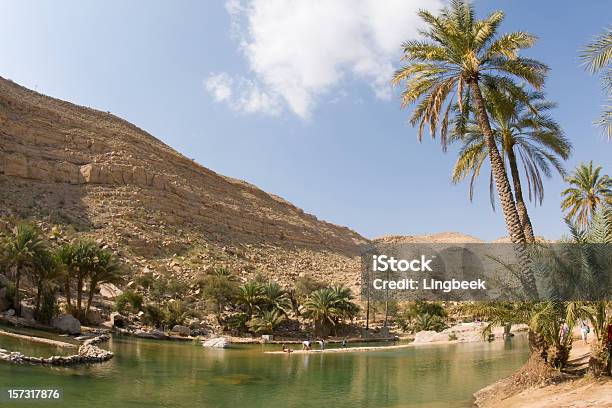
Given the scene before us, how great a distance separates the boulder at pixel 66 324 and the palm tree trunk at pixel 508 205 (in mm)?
27129

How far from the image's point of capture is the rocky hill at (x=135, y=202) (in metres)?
58.4

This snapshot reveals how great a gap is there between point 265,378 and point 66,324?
17009 mm

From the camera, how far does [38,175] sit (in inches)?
2591

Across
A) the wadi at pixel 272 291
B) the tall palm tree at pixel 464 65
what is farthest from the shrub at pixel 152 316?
the tall palm tree at pixel 464 65

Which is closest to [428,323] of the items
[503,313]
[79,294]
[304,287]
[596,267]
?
[304,287]

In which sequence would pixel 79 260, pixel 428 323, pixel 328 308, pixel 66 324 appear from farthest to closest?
pixel 428 323
pixel 328 308
pixel 79 260
pixel 66 324

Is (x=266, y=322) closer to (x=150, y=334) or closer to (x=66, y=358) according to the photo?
(x=150, y=334)

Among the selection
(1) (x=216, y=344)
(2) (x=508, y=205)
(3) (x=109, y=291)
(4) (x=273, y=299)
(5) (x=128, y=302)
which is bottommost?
(1) (x=216, y=344)

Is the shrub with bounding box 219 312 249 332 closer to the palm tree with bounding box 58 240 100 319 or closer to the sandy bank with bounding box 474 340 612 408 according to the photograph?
the palm tree with bounding box 58 240 100 319

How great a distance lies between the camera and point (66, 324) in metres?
30.8

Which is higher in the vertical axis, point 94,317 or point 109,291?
point 109,291

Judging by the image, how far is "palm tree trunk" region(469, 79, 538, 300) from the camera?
43.6 feet

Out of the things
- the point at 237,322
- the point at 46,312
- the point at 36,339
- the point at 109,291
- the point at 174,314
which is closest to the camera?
the point at 36,339

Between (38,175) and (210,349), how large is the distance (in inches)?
1856
